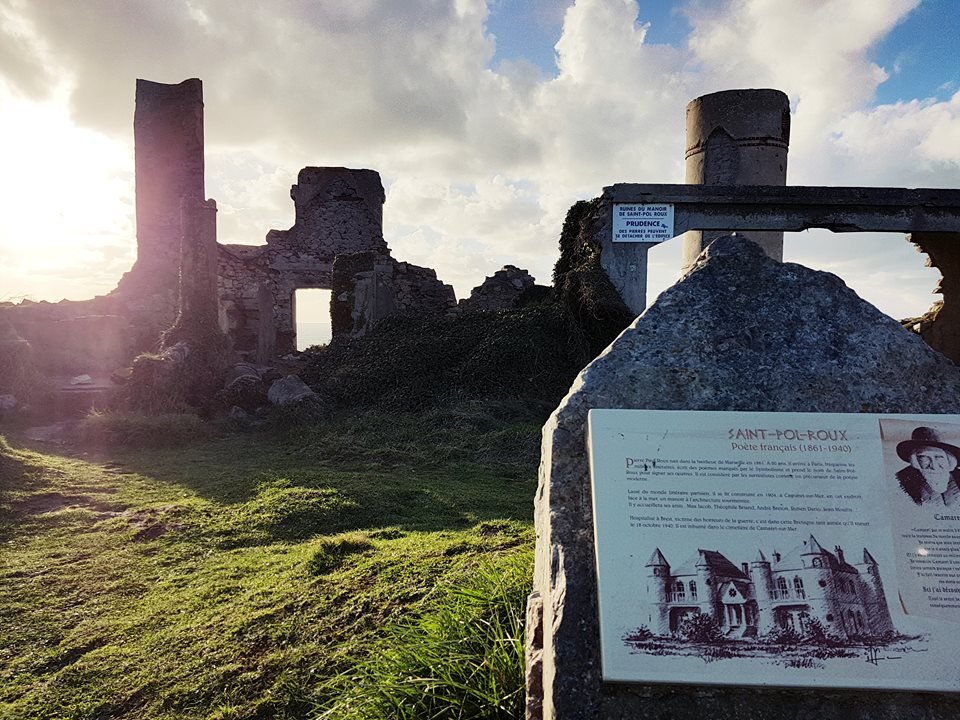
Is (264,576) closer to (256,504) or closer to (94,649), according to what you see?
(94,649)

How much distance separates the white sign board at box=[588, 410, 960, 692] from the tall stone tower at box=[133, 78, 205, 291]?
19.7 m

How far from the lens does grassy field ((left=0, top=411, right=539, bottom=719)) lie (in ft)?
7.84

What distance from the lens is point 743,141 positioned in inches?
384

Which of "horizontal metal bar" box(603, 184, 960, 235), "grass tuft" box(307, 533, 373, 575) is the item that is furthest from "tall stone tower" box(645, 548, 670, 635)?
"horizontal metal bar" box(603, 184, 960, 235)

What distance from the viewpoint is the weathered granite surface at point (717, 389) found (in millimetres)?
1670

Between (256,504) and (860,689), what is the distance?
171 inches

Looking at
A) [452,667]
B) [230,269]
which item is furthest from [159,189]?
[452,667]

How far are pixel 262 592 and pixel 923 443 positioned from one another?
9.74 ft

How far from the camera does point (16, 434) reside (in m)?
8.49

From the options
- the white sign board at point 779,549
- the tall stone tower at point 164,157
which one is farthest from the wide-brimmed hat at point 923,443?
the tall stone tower at point 164,157

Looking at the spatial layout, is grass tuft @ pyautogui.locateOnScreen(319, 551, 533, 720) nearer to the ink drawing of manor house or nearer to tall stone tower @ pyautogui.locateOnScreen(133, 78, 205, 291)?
the ink drawing of manor house

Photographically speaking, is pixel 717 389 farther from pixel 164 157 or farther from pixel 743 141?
pixel 164 157

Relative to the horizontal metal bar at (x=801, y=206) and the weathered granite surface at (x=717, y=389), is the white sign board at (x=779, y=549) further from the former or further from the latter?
the horizontal metal bar at (x=801, y=206)

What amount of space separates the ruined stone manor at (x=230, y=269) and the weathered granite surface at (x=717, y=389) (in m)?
13.1
